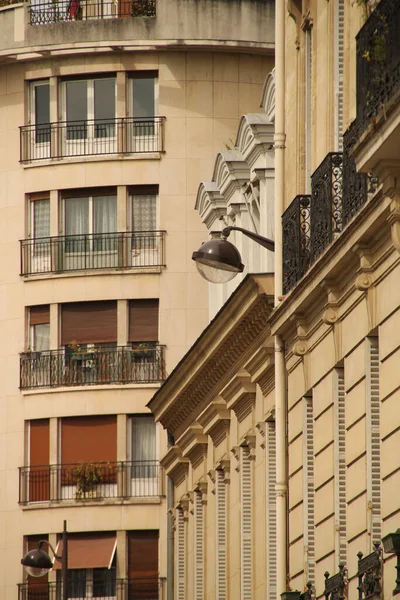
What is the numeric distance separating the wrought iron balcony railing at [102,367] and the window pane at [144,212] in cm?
345

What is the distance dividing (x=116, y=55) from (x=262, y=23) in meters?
4.28

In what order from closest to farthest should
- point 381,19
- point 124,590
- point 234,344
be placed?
point 381,19 → point 234,344 → point 124,590

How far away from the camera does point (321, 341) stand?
27625 mm

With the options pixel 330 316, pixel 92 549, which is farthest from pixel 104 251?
pixel 330 316

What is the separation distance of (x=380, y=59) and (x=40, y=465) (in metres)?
40.6

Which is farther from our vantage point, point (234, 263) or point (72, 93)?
point (72, 93)

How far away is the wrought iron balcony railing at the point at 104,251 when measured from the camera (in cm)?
5969

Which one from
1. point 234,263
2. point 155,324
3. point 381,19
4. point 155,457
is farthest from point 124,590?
point 381,19

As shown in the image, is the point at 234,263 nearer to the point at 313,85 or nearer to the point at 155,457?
the point at 313,85

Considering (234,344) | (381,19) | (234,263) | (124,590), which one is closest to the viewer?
(381,19)

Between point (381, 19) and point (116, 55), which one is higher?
point (116, 55)

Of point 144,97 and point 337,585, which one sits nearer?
point 337,585

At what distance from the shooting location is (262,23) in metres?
58.5

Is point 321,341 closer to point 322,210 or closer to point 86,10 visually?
point 322,210
